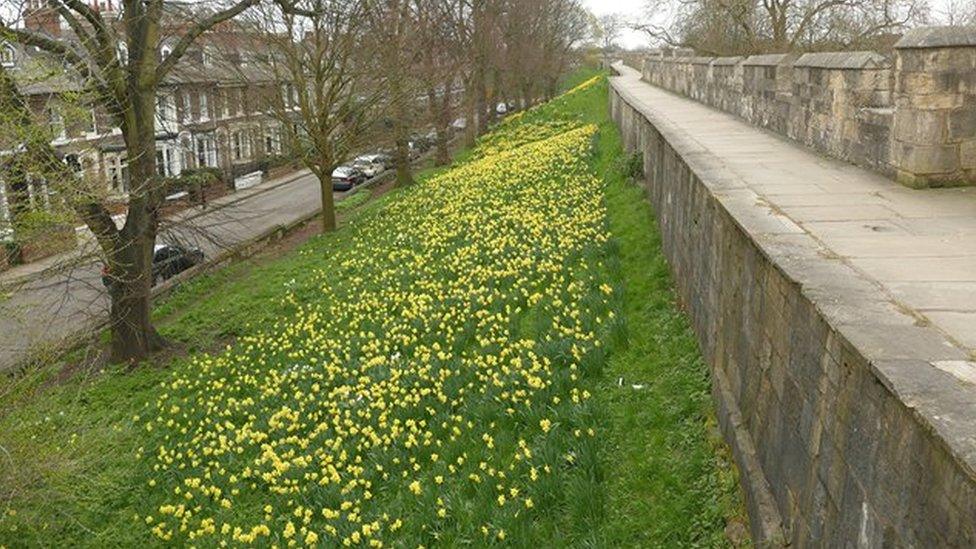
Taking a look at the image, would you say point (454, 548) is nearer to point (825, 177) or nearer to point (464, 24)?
point (825, 177)

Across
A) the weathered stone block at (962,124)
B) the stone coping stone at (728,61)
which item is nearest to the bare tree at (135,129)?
the stone coping stone at (728,61)

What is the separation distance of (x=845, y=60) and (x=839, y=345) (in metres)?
5.98

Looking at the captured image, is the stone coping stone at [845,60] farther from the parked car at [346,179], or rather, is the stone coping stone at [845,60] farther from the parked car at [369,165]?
the parked car at [369,165]

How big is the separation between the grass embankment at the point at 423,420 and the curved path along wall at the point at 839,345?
70 centimetres

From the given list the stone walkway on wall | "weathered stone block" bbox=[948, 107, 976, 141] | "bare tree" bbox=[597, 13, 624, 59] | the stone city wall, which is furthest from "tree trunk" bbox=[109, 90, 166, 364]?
"bare tree" bbox=[597, 13, 624, 59]

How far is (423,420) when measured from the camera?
7.69 m

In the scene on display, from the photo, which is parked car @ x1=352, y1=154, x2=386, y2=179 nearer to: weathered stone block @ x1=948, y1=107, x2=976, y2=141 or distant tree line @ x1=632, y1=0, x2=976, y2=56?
distant tree line @ x1=632, y1=0, x2=976, y2=56

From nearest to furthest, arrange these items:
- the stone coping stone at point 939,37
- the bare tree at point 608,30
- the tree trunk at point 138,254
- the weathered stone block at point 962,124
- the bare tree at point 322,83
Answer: the stone coping stone at point 939,37 < the weathered stone block at point 962,124 < the tree trunk at point 138,254 < the bare tree at point 322,83 < the bare tree at point 608,30

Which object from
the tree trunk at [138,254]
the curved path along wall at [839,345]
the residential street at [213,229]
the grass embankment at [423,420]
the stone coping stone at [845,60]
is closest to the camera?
the curved path along wall at [839,345]

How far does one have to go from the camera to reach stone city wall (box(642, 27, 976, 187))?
270 inches

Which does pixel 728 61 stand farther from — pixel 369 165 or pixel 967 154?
pixel 369 165

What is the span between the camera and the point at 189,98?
40.8 metres

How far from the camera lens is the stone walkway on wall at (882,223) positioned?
413 cm

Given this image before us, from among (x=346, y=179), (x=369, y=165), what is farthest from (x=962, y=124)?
(x=369, y=165)
